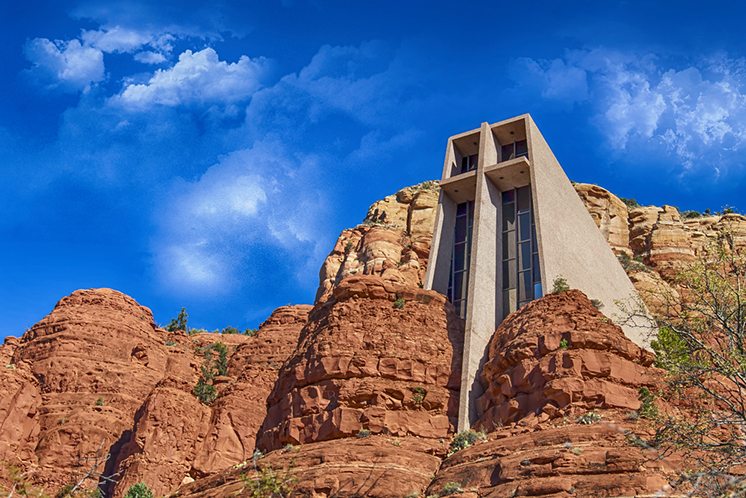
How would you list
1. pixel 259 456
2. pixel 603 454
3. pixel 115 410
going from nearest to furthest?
pixel 603 454
pixel 259 456
pixel 115 410

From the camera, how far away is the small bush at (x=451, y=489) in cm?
2455

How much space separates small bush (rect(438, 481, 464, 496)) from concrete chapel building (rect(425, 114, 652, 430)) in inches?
465

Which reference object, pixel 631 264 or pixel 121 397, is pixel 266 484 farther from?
pixel 631 264

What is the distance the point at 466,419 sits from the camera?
32.3 metres


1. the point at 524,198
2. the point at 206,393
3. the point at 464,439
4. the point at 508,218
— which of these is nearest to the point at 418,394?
the point at 464,439

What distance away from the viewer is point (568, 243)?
42.6m

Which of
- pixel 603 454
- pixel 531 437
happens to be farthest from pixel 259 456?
pixel 603 454

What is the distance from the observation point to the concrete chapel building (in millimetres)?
39906

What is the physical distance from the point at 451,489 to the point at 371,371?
9.06m

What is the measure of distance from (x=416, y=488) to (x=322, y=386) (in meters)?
8.31

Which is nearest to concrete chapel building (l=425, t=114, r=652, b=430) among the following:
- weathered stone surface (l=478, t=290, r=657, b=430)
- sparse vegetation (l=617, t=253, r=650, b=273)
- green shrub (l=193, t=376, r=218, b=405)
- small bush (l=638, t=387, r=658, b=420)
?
weathered stone surface (l=478, t=290, r=657, b=430)

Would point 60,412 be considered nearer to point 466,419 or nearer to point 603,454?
point 466,419

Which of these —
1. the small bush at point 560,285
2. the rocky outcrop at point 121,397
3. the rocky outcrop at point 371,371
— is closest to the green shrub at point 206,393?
the rocky outcrop at point 121,397

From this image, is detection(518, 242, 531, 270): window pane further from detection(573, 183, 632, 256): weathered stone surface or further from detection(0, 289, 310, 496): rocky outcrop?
detection(573, 183, 632, 256): weathered stone surface
